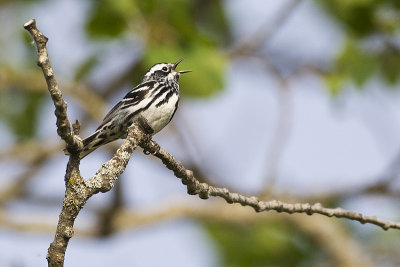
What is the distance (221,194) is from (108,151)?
4.27m

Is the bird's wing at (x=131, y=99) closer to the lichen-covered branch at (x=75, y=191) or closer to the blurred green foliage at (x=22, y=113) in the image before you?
the lichen-covered branch at (x=75, y=191)

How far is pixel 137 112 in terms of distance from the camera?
5.14m

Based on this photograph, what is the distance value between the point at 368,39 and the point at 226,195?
327cm

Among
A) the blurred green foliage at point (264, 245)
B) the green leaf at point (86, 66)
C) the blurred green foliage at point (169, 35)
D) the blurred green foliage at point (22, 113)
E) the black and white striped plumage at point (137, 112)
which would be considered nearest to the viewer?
the black and white striped plumage at point (137, 112)

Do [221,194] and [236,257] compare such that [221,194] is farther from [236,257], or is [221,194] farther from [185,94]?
[236,257]

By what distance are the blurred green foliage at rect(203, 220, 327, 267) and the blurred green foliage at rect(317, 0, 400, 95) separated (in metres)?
3.95

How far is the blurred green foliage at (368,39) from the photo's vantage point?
248 inches

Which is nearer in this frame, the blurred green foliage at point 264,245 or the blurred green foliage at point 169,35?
the blurred green foliage at point 169,35

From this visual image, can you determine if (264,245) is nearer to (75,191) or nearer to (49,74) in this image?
→ (75,191)

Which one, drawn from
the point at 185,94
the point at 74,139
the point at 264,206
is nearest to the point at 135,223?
the point at 185,94

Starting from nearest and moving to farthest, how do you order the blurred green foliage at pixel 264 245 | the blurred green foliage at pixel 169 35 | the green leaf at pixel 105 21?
the blurred green foliage at pixel 169 35
the green leaf at pixel 105 21
the blurred green foliage at pixel 264 245

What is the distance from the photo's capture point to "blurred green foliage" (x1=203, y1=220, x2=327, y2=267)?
10.5 m

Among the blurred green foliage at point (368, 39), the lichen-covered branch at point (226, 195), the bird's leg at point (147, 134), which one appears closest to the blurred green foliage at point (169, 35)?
the blurred green foliage at point (368, 39)

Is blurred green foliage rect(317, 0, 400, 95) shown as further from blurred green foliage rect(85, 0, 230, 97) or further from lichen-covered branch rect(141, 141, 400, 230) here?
lichen-covered branch rect(141, 141, 400, 230)
